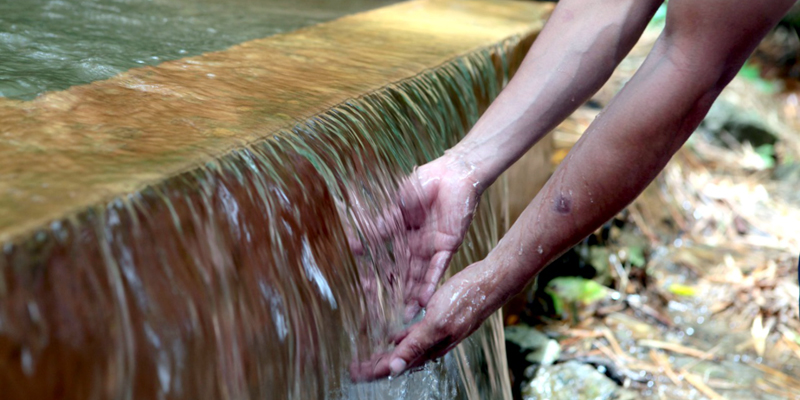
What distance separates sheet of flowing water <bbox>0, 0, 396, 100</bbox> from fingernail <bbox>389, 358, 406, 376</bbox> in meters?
0.82

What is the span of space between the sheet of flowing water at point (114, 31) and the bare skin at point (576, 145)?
0.75 m

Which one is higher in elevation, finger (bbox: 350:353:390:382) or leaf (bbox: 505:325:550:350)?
finger (bbox: 350:353:390:382)

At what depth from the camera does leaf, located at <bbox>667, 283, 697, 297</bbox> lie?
120 inches

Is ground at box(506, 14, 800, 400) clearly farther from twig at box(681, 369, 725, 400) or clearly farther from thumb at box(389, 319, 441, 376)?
thumb at box(389, 319, 441, 376)

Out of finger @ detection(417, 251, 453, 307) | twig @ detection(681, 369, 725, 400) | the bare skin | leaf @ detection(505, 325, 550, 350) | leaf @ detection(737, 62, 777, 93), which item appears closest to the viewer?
the bare skin

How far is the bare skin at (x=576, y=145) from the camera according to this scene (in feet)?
4.01

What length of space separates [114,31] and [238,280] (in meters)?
1.15

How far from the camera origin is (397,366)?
1.49 metres

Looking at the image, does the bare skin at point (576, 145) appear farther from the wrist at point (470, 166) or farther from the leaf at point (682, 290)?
the leaf at point (682, 290)

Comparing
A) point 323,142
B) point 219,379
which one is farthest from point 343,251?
point 219,379

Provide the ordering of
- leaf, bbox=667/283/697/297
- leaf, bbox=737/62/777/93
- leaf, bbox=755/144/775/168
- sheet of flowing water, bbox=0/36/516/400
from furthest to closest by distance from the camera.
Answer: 1. leaf, bbox=737/62/777/93
2. leaf, bbox=755/144/775/168
3. leaf, bbox=667/283/697/297
4. sheet of flowing water, bbox=0/36/516/400

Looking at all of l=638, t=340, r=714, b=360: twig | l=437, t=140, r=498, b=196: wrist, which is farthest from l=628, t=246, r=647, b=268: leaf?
l=437, t=140, r=498, b=196: wrist

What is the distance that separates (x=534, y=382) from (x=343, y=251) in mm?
1228

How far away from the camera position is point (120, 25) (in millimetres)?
2133
